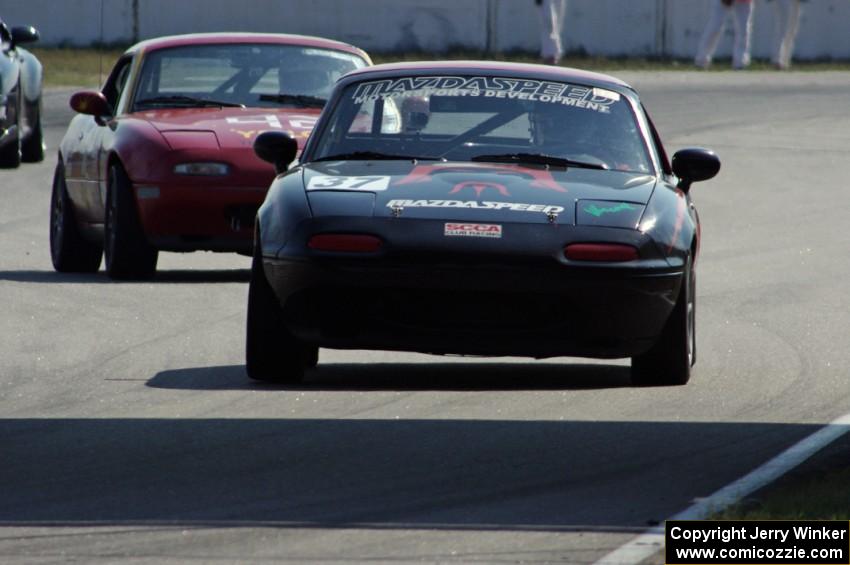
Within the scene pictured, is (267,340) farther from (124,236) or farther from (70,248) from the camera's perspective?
(70,248)

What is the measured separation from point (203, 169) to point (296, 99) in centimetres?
119

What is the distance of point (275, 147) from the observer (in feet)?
31.3

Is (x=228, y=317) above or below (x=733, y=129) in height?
above

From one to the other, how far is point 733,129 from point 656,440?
17413 millimetres

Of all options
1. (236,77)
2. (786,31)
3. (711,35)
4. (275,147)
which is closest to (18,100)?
(236,77)

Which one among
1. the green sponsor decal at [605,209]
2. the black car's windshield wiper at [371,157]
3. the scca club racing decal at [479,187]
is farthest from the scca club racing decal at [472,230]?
the black car's windshield wiper at [371,157]

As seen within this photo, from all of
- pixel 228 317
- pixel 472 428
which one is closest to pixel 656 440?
pixel 472 428

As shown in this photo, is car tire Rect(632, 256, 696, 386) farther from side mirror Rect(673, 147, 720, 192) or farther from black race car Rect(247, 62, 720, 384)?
side mirror Rect(673, 147, 720, 192)

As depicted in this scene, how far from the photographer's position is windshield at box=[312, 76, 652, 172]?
916 cm

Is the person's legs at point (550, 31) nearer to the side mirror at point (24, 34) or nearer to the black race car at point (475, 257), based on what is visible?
the side mirror at point (24, 34)

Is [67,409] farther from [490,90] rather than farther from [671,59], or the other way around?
[671,59]

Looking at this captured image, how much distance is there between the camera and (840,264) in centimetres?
1433

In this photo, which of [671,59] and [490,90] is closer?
[490,90]

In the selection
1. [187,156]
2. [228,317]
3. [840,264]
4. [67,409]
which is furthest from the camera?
[840,264]
